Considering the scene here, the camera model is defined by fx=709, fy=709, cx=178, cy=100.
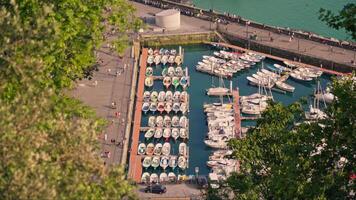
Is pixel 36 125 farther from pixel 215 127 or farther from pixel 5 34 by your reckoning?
pixel 215 127

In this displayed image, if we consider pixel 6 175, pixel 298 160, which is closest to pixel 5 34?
pixel 6 175

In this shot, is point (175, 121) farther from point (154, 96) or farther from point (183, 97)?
point (154, 96)

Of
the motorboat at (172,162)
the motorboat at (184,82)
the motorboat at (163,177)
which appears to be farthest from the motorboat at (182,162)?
the motorboat at (184,82)

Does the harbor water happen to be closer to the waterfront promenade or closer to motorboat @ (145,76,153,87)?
motorboat @ (145,76,153,87)

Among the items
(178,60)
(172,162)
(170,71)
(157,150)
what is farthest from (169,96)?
(172,162)

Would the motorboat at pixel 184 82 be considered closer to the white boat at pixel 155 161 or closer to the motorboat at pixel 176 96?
the motorboat at pixel 176 96
